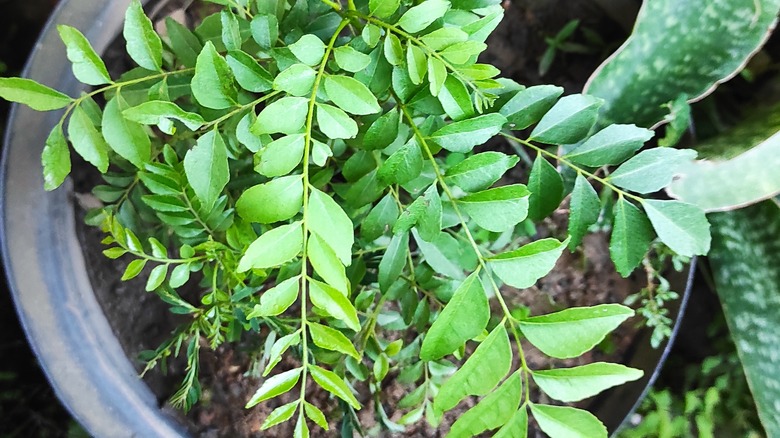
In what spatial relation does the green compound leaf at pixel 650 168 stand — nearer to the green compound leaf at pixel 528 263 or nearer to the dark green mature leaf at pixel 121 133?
the green compound leaf at pixel 528 263

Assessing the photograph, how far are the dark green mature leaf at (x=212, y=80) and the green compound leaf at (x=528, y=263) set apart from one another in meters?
0.20

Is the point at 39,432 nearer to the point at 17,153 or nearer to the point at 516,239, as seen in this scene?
the point at 17,153

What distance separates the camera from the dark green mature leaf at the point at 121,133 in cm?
42

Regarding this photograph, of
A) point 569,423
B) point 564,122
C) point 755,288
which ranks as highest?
point 564,122

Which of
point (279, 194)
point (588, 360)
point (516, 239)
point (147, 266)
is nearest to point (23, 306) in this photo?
point (147, 266)

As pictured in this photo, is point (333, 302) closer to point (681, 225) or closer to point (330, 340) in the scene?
point (330, 340)

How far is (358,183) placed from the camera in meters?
0.50

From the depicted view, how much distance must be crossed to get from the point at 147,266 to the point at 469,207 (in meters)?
0.44

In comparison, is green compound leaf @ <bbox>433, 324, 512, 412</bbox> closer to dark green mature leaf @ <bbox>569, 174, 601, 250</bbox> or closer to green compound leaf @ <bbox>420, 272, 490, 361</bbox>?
green compound leaf @ <bbox>420, 272, 490, 361</bbox>

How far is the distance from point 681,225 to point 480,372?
0.21m

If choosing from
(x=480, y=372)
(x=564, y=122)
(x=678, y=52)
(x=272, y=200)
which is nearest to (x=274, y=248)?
(x=272, y=200)

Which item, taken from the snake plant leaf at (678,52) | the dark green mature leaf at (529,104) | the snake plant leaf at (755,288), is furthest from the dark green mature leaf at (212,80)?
the snake plant leaf at (755,288)

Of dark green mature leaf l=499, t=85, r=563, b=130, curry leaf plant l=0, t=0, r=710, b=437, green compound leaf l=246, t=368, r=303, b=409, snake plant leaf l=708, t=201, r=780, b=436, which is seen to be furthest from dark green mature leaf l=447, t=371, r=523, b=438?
snake plant leaf l=708, t=201, r=780, b=436

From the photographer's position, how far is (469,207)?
16.0 inches
